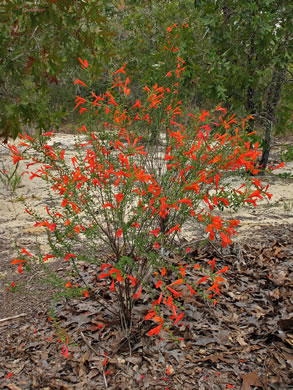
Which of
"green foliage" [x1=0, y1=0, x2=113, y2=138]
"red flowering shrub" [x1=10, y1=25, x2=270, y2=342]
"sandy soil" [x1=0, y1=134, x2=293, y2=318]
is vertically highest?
"green foliage" [x1=0, y1=0, x2=113, y2=138]

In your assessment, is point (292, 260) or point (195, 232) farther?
point (195, 232)

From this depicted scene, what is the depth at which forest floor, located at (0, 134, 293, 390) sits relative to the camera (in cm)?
196

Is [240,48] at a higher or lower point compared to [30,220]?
higher

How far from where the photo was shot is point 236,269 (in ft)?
9.50

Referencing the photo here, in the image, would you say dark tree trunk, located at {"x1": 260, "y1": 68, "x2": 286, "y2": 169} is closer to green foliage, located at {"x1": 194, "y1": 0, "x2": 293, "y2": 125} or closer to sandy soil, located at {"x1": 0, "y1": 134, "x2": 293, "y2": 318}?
green foliage, located at {"x1": 194, "y1": 0, "x2": 293, "y2": 125}

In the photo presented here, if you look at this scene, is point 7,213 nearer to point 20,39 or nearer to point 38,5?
point 20,39

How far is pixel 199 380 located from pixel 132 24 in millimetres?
6408

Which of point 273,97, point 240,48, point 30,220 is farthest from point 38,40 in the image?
point 273,97

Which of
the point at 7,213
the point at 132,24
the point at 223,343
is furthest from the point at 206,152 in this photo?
the point at 132,24

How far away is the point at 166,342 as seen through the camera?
7.16 ft

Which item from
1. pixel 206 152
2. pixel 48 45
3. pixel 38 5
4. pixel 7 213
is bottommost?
pixel 7 213

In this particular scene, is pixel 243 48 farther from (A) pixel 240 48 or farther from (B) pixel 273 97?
(B) pixel 273 97

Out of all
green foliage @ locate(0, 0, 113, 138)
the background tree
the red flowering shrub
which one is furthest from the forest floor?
the background tree

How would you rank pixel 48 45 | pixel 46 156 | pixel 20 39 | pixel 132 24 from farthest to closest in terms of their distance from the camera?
pixel 132 24, pixel 20 39, pixel 48 45, pixel 46 156
